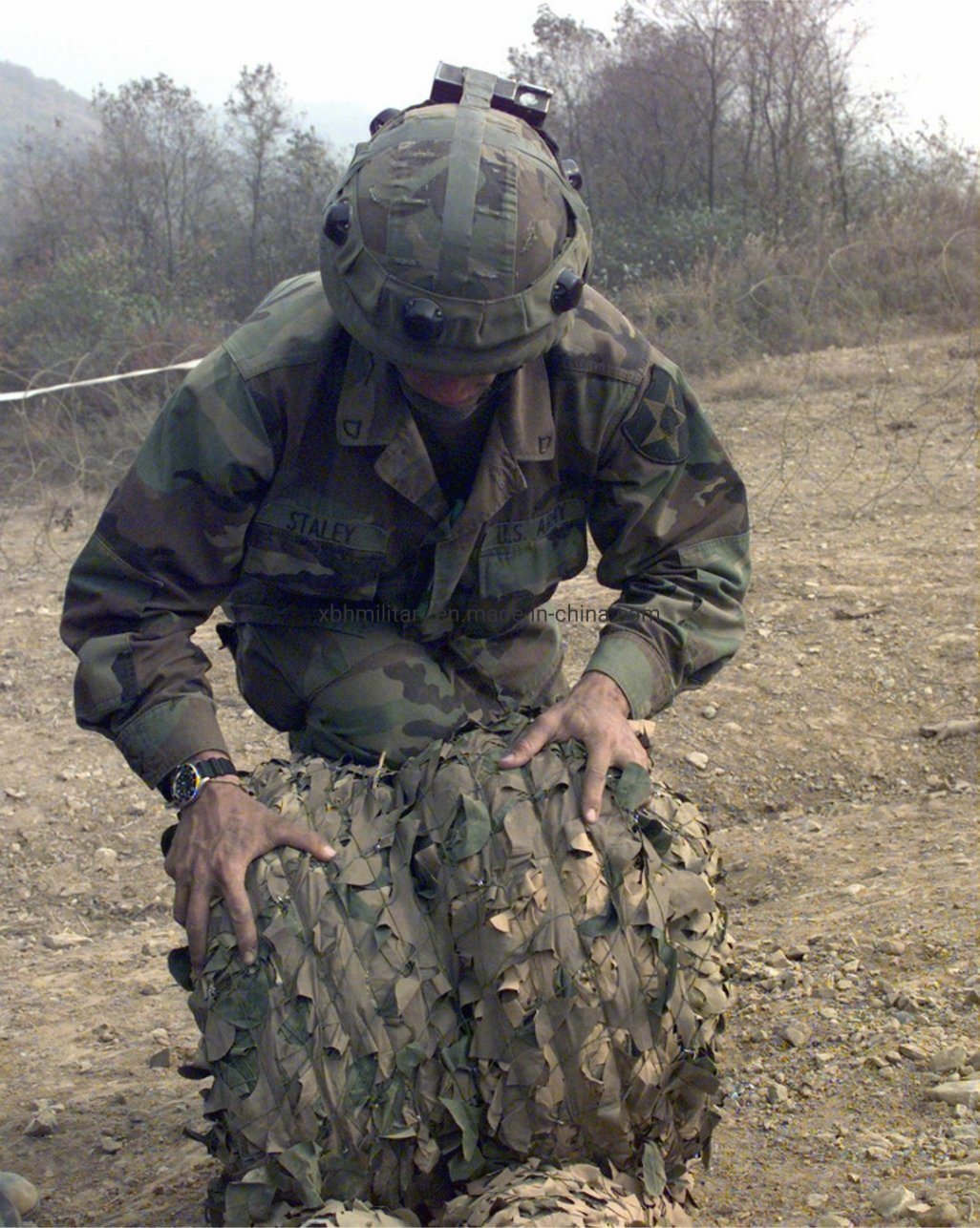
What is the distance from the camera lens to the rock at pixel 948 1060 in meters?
2.67

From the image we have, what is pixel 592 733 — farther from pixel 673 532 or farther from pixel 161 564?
pixel 161 564

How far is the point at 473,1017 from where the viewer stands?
2264mm

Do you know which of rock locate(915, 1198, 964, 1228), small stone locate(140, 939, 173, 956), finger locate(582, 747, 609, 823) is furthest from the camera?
small stone locate(140, 939, 173, 956)

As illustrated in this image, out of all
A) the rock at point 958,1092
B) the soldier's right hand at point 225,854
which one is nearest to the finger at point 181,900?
the soldier's right hand at point 225,854

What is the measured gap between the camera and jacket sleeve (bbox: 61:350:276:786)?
257cm

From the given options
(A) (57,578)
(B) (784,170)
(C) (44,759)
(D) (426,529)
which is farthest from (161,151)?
(D) (426,529)

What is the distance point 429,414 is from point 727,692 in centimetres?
261

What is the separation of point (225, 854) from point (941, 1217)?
1285mm

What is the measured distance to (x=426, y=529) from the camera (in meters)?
2.84

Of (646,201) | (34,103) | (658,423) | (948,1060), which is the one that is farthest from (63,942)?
(34,103)

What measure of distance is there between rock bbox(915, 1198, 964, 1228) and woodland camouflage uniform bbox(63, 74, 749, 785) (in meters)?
0.96

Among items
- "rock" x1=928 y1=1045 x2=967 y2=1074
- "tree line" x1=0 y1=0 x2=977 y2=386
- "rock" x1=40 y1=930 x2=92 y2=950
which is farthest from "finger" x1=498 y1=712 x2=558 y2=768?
"tree line" x1=0 y1=0 x2=977 y2=386

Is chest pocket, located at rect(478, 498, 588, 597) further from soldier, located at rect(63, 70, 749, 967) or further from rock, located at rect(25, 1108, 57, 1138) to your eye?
rock, located at rect(25, 1108, 57, 1138)

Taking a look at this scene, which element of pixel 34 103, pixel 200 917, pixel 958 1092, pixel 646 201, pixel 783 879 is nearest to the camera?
pixel 200 917
